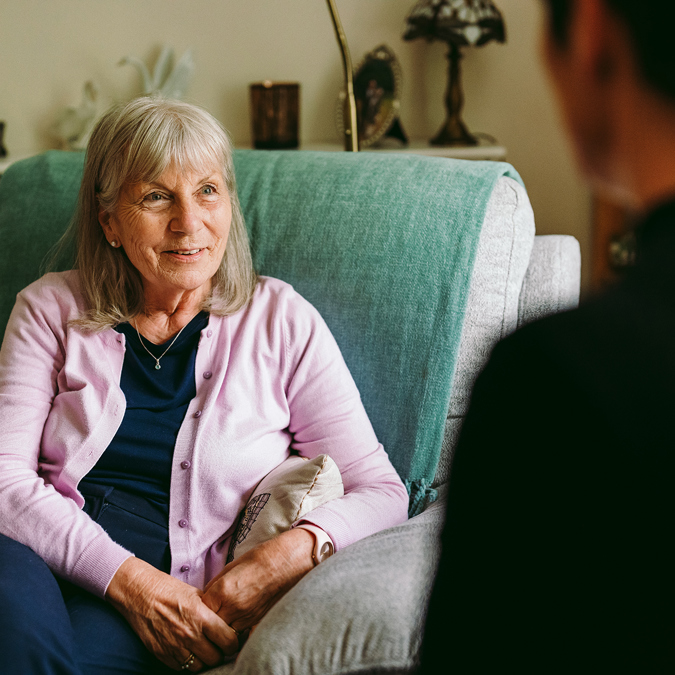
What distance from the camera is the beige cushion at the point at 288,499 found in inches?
44.5

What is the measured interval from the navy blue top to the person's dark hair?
1.05 m

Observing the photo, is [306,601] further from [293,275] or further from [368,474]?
→ [293,275]

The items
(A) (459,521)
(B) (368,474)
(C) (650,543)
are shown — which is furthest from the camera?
(B) (368,474)

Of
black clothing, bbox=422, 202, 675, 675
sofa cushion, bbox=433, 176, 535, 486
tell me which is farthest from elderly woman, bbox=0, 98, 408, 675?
black clothing, bbox=422, 202, 675, 675

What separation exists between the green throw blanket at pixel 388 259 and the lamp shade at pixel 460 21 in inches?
50.0

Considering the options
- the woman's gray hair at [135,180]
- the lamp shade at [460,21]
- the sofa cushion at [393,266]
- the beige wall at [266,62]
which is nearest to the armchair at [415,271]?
the sofa cushion at [393,266]

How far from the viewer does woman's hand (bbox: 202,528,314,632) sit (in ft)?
3.49

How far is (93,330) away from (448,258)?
2.19 ft

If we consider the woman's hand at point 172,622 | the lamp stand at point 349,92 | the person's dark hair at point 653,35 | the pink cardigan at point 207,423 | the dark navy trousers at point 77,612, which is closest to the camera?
the person's dark hair at point 653,35

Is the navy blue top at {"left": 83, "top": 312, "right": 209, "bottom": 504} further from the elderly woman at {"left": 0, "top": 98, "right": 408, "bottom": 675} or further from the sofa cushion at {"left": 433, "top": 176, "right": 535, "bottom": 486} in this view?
the sofa cushion at {"left": 433, "top": 176, "right": 535, "bottom": 486}

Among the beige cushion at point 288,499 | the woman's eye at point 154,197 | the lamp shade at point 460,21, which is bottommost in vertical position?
the beige cushion at point 288,499

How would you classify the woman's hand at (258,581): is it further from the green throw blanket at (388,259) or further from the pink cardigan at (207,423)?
the green throw blanket at (388,259)

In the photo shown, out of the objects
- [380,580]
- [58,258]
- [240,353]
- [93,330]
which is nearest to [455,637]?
[380,580]

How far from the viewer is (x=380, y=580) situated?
2.87ft
